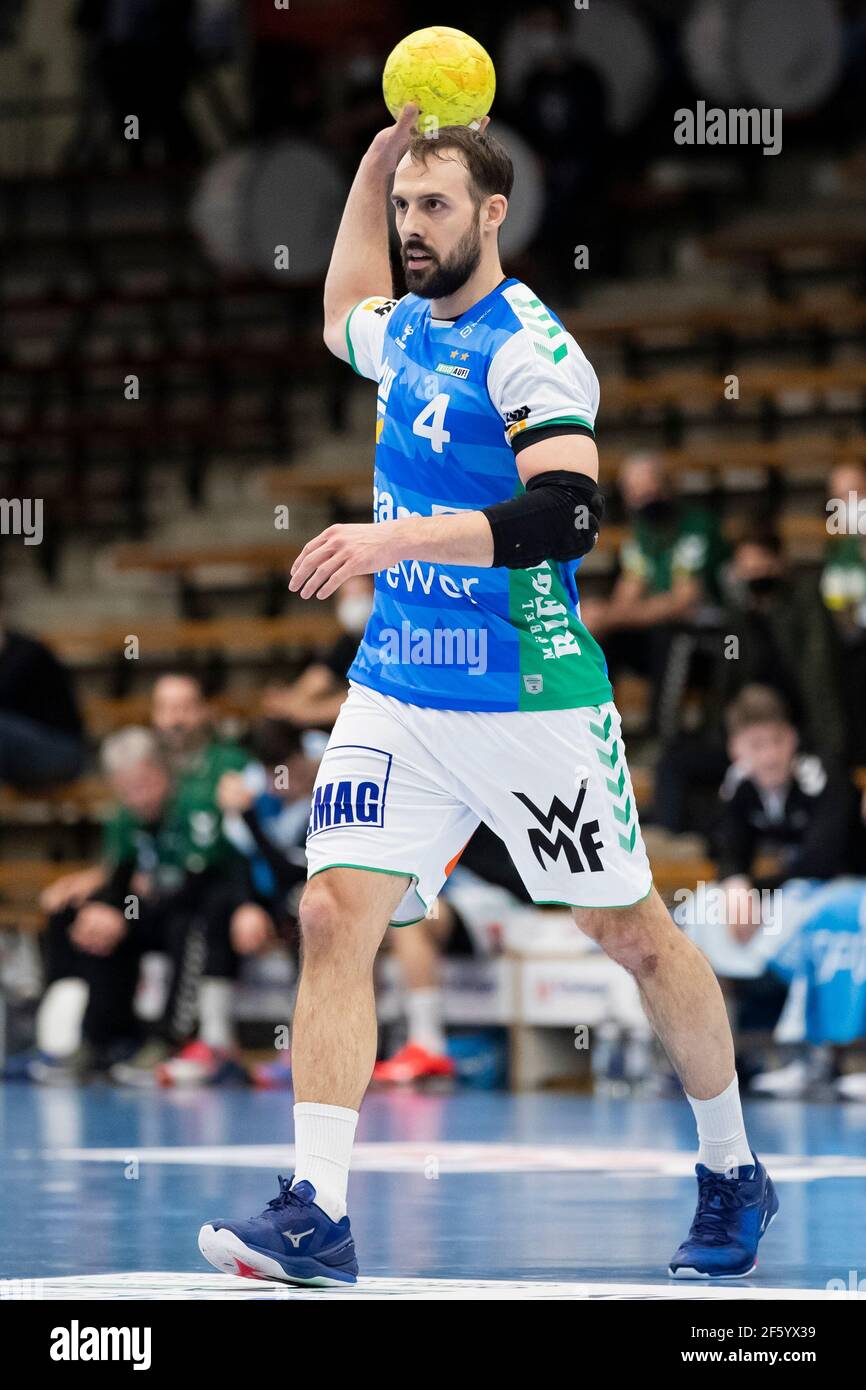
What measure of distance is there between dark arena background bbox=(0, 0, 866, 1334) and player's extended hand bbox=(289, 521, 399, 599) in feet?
2.62

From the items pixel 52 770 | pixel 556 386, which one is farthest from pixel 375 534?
pixel 52 770

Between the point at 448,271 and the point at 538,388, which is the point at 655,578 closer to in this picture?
the point at 448,271

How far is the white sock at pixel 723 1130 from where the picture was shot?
4895 millimetres

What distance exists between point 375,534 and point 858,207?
12394 mm

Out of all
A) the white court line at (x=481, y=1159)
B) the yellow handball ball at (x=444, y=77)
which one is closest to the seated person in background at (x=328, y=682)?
the white court line at (x=481, y=1159)

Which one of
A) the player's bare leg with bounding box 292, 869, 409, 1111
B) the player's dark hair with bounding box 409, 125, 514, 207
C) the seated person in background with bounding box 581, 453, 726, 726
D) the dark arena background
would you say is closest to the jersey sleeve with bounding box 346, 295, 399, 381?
the player's dark hair with bounding box 409, 125, 514, 207

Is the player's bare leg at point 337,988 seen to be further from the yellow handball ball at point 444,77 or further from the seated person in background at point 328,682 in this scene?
the seated person in background at point 328,682

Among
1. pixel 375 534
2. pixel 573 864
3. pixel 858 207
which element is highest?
pixel 858 207

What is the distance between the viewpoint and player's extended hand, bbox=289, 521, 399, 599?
419 centimetres

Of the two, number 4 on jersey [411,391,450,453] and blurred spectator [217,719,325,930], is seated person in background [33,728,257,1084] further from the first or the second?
number 4 on jersey [411,391,450,453]

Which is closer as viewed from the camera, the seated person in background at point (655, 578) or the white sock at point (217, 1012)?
the white sock at point (217, 1012)

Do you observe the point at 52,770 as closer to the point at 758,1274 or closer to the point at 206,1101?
the point at 206,1101

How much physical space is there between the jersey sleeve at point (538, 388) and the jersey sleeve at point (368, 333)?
18.3 inches
